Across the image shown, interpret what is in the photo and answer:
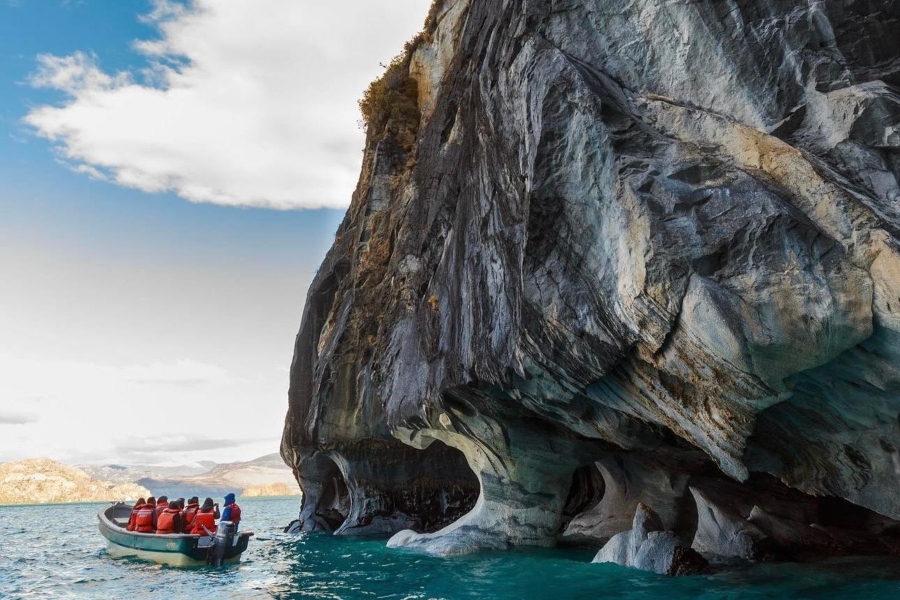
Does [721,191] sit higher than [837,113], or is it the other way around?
[837,113]

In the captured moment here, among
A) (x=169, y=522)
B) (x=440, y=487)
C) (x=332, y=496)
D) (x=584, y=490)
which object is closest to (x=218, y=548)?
(x=169, y=522)

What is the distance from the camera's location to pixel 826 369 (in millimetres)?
9219

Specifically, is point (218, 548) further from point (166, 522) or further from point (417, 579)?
point (417, 579)

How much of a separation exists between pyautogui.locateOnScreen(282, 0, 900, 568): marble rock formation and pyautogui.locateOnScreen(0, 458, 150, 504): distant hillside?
137m

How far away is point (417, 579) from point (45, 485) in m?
159

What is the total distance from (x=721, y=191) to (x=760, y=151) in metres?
0.83

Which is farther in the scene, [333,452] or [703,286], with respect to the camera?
[333,452]

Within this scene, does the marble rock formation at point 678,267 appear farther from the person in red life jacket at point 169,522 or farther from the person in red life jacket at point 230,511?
the person in red life jacket at point 169,522

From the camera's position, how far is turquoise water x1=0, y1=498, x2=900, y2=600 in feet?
36.3

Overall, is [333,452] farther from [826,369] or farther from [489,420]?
[826,369]

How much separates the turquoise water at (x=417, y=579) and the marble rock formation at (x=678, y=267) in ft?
5.01

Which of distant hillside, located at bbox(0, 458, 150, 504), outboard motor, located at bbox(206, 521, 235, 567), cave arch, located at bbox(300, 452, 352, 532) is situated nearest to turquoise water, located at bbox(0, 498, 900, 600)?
outboard motor, located at bbox(206, 521, 235, 567)

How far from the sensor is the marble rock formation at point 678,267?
8516 millimetres

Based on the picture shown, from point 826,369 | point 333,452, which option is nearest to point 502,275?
point 826,369
